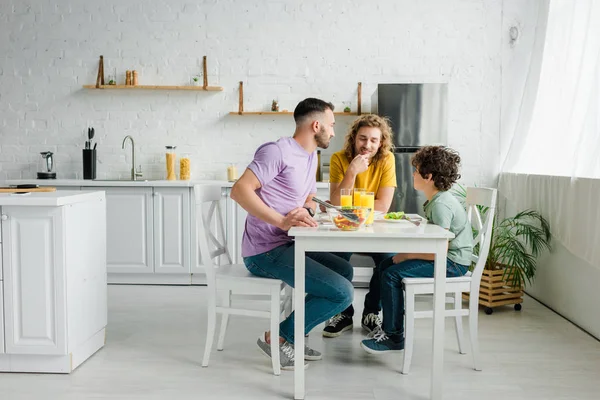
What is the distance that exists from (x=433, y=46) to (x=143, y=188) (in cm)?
273

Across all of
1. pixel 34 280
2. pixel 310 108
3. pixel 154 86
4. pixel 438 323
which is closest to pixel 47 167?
pixel 154 86

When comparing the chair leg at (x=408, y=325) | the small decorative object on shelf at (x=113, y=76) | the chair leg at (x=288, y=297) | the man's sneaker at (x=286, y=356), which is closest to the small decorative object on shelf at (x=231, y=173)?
the small decorative object on shelf at (x=113, y=76)

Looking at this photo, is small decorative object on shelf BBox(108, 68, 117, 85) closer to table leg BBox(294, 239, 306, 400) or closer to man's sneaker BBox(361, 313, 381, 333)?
man's sneaker BBox(361, 313, 381, 333)

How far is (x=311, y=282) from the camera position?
106 inches

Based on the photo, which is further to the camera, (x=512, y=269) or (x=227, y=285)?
(x=512, y=269)

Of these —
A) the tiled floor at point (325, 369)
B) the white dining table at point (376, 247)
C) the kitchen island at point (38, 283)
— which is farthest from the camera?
the kitchen island at point (38, 283)

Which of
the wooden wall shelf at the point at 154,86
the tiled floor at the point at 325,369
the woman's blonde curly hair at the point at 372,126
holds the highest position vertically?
the wooden wall shelf at the point at 154,86

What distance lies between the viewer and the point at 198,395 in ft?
8.36

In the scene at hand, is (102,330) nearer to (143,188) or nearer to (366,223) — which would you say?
(366,223)

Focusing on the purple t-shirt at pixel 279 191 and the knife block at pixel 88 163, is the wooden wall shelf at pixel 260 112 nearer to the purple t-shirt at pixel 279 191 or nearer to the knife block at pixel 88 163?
the knife block at pixel 88 163

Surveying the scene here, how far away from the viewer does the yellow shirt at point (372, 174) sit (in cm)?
353

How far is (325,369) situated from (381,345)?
303 mm

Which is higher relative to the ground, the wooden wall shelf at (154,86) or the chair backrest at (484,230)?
the wooden wall shelf at (154,86)

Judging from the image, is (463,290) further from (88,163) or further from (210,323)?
(88,163)
